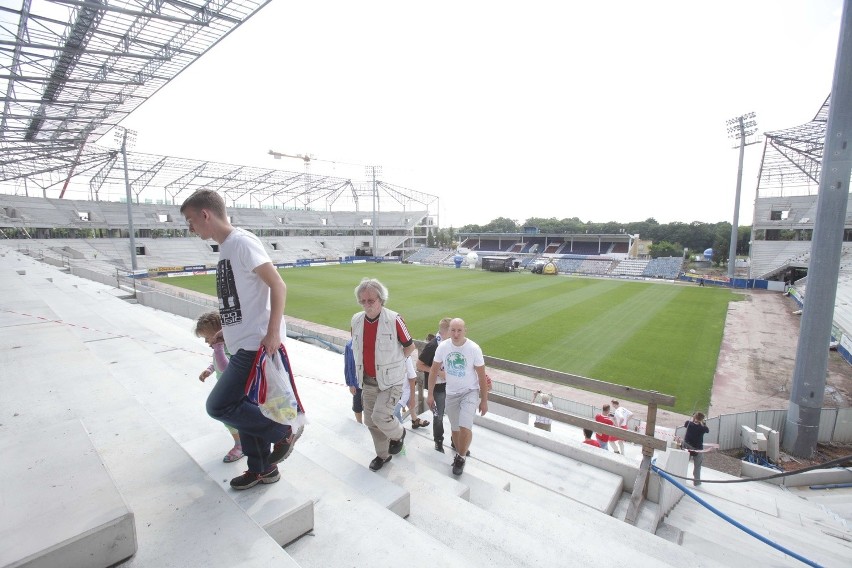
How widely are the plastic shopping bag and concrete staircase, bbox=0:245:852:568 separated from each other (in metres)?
0.43

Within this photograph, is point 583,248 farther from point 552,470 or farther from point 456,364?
point 456,364

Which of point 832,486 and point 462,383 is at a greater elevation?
point 462,383

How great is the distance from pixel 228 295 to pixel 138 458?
42.5 inches

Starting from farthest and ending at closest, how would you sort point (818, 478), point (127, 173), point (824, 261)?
point (127, 173) → point (824, 261) → point (818, 478)

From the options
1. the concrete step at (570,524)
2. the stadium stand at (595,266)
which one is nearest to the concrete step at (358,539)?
the concrete step at (570,524)

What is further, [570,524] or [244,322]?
[570,524]

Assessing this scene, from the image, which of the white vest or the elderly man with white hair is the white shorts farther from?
the white vest

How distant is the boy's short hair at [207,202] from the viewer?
229 cm

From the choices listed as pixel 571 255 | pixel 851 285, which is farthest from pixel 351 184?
pixel 851 285

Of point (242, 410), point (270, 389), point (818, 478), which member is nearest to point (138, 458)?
point (242, 410)

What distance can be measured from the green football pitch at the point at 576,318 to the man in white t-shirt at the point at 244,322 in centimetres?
1217

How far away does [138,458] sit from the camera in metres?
2.29

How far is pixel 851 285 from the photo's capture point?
25281 mm

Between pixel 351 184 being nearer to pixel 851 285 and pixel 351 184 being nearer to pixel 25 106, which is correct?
pixel 25 106
